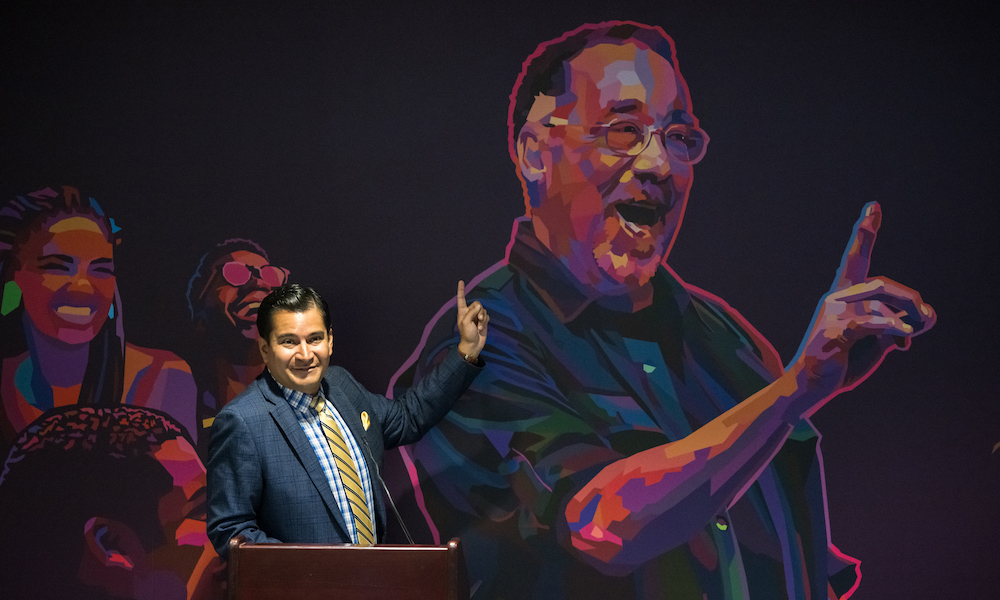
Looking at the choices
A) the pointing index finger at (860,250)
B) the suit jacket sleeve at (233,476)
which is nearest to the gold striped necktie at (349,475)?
the suit jacket sleeve at (233,476)

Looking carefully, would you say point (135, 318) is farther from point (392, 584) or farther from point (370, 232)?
point (392, 584)

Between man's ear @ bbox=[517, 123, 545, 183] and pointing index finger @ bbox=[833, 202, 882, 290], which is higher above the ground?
man's ear @ bbox=[517, 123, 545, 183]

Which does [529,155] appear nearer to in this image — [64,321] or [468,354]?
[468,354]

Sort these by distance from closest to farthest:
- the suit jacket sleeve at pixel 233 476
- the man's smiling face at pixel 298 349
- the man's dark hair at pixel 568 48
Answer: the suit jacket sleeve at pixel 233 476 → the man's smiling face at pixel 298 349 → the man's dark hair at pixel 568 48

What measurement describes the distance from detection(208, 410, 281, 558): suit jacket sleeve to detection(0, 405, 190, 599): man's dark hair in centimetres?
59

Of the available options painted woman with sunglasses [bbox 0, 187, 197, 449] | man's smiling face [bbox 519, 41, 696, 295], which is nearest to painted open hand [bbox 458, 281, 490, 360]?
man's smiling face [bbox 519, 41, 696, 295]

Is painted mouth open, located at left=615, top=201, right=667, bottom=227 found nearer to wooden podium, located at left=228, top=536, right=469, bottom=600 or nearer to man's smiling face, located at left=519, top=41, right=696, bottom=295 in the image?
man's smiling face, located at left=519, top=41, right=696, bottom=295

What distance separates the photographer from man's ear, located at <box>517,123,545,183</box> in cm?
260

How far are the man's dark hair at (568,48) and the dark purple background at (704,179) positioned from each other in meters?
0.05

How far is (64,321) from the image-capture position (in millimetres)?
2650

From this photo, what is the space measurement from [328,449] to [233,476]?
285 mm

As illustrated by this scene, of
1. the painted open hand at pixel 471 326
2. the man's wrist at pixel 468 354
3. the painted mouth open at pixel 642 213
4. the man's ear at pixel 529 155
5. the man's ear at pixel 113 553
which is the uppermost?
the man's ear at pixel 529 155

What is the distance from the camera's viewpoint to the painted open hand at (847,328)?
2600mm

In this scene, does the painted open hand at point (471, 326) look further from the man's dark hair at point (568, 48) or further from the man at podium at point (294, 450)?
the man's dark hair at point (568, 48)
